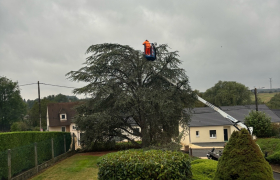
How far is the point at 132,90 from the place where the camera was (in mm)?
18875

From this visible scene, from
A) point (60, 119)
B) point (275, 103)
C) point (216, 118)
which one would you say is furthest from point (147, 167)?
point (275, 103)

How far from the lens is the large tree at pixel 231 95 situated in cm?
6080

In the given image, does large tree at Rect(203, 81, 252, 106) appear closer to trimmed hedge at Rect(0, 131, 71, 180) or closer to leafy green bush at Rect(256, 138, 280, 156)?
leafy green bush at Rect(256, 138, 280, 156)

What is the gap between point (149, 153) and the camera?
6820 millimetres

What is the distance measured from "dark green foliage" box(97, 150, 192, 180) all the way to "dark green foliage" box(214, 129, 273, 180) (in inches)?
34.8

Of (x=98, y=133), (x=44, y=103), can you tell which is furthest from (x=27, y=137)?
(x=44, y=103)

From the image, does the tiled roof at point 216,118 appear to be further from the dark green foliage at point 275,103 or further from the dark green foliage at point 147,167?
the dark green foliage at point 275,103

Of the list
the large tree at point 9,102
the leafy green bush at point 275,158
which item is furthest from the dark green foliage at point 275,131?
the large tree at point 9,102

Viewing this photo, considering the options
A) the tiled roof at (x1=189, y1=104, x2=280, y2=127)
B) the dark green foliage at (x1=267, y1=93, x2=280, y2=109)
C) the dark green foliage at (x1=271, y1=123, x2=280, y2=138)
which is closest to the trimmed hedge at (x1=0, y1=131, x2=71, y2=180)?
the dark green foliage at (x1=271, y1=123, x2=280, y2=138)

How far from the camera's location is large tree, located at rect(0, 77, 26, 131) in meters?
53.6

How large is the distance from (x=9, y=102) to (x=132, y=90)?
45.3m

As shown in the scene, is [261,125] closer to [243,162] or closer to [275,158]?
[275,158]

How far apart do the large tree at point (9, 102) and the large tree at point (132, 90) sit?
136 feet

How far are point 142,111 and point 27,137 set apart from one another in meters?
8.02
